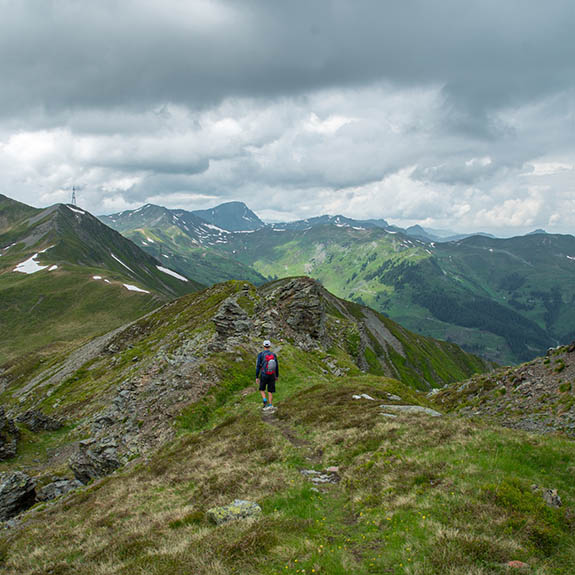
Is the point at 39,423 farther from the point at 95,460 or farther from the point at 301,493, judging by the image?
the point at 301,493

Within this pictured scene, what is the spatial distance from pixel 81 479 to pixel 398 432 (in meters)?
24.6

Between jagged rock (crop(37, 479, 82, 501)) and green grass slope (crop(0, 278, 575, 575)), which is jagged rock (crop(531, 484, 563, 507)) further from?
jagged rock (crop(37, 479, 82, 501))

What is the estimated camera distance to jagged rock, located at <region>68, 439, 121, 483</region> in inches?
992

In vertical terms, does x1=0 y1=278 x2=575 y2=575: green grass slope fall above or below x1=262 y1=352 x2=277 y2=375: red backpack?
below

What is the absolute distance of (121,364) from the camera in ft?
220

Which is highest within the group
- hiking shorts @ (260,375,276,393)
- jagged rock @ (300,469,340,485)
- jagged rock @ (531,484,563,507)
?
jagged rock @ (531,484,563,507)

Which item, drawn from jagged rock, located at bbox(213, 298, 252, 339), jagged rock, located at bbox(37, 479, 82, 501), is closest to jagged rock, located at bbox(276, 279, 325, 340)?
jagged rock, located at bbox(213, 298, 252, 339)

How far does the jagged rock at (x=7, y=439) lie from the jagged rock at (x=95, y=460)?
18113 mm

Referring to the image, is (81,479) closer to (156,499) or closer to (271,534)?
(156,499)

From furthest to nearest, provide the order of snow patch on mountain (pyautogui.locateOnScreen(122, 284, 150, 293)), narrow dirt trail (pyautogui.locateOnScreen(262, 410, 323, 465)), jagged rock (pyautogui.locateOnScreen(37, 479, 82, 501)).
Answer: snow patch on mountain (pyautogui.locateOnScreen(122, 284, 150, 293))
jagged rock (pyautogui.locateOnScreen(37, 479, 82, 501))
narrow dirt trail (pyautogui.locateOnScreen(262, 410, 323, 465))

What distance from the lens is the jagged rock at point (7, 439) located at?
38.3m

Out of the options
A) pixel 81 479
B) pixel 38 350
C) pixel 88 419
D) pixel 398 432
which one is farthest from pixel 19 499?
pixel 38 350

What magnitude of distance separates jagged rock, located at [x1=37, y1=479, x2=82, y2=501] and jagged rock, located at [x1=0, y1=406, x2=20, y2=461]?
17.2m

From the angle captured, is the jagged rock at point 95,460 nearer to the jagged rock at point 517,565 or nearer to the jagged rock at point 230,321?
the jagged rock at point 230,321
